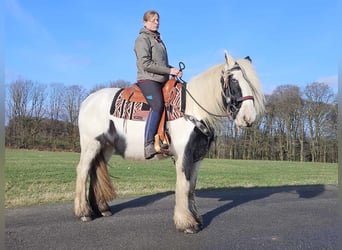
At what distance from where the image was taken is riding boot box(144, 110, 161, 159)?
18.8 ft

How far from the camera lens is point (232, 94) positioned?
543cm

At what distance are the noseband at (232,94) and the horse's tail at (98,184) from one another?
8.70 feet

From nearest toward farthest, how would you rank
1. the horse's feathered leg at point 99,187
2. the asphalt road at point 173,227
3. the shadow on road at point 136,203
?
the asphalt road at point 173,227 < the horse's feathered leg at point 99,187 < the shadow on road at point 136,203

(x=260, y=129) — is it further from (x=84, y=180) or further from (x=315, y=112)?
(x=84, y=180)

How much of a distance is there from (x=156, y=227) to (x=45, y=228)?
176 centimetres

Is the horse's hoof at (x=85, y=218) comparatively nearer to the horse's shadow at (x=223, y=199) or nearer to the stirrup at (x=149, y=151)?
the horse's shadow at (x=223, y=199)

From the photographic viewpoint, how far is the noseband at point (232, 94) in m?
5.34

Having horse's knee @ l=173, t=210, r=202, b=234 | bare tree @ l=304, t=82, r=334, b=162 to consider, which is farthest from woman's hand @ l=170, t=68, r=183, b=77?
bare tree @ l=304, t=82, r=334, b=162

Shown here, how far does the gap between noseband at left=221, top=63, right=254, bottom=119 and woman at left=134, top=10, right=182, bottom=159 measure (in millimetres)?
797

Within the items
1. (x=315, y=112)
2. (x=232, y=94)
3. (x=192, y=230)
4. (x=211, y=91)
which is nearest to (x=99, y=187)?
(x=192, y=230)

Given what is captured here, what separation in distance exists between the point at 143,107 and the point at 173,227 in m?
2.08

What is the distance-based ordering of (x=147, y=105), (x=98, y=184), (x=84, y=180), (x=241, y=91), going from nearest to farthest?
(x=241, y=91)
(x=147, y=105)
(x=84, y=180)
(x=98, y=184)

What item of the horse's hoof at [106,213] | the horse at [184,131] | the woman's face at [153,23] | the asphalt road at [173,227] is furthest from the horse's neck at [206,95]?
the horse's hoof at [106,213]

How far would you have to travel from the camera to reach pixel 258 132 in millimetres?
51531
